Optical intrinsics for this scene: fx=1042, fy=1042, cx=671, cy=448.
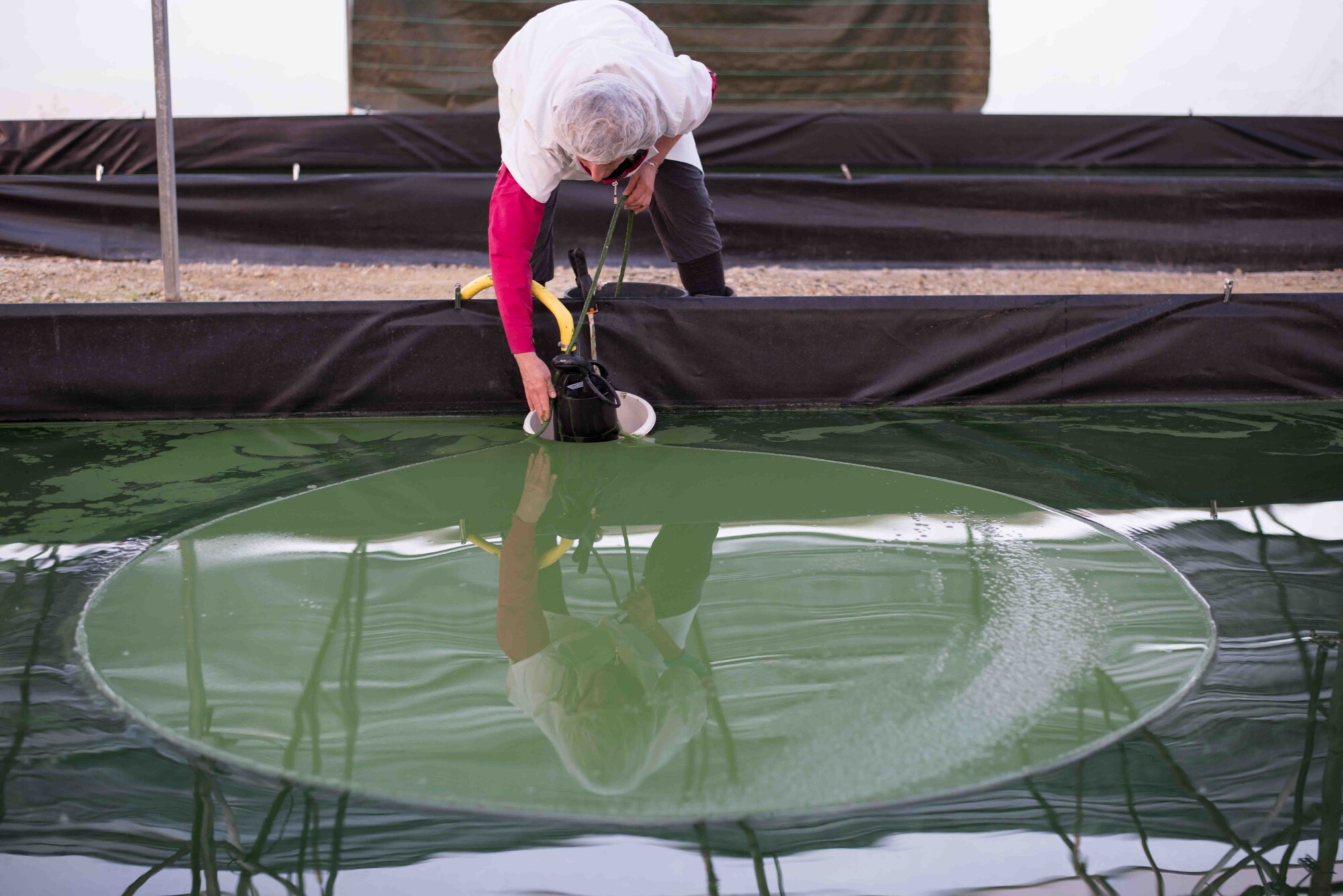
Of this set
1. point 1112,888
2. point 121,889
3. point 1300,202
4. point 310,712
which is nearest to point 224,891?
point 121,889

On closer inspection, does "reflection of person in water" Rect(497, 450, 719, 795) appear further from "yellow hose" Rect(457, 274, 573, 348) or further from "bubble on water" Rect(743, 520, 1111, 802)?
"yellow hose" Rect(457, 274, 573, 348)

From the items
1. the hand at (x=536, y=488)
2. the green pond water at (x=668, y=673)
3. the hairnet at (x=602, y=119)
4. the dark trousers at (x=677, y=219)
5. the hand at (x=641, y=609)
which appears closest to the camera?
the green pond water at (x=668, y=673)

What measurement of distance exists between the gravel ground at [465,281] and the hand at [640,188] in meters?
1.35

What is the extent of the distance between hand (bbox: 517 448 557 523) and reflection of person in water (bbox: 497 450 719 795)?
13 cm

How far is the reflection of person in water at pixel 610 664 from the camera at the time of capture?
1.27 meters

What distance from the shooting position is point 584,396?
7.96 ft

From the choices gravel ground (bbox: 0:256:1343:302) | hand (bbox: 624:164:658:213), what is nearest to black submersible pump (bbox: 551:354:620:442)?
hand (bbox: 624:164:658:213)

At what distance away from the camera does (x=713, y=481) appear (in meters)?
2.23

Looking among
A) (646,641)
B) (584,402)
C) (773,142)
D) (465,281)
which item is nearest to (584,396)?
(584,402)

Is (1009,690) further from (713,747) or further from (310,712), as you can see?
(310,712)

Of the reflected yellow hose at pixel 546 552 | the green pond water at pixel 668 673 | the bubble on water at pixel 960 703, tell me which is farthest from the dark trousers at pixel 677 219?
the bubble on water at pixel 960 703

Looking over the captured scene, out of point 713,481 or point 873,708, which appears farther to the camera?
point 713,481

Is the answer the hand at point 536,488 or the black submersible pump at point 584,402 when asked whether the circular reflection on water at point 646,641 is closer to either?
the hand at point 536,488

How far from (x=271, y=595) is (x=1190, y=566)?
156 cm
